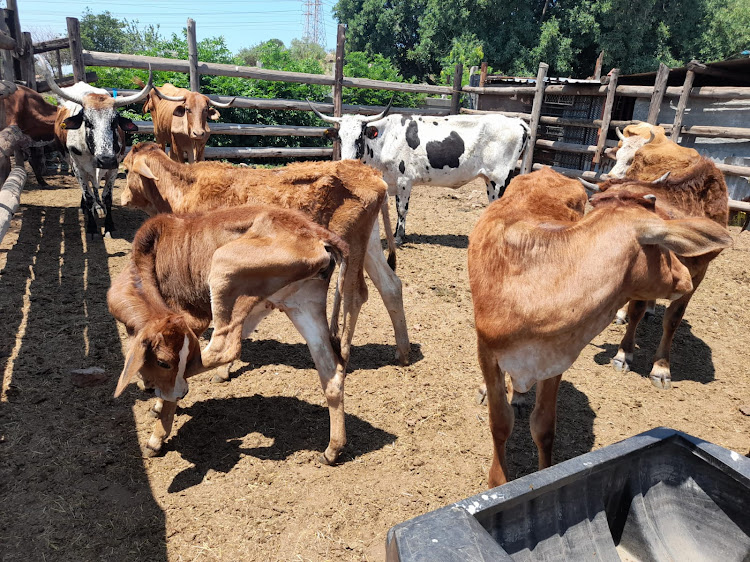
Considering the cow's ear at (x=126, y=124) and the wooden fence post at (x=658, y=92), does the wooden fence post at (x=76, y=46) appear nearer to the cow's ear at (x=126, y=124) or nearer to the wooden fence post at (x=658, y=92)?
the cow's ear at (x=126, y=124)

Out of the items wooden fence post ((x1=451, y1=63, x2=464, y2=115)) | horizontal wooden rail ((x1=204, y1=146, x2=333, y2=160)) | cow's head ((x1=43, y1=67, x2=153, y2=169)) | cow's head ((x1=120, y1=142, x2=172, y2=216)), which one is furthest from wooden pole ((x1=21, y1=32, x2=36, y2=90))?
wooden fence post ((x1=451, y1=63, x2=464, y2=115))

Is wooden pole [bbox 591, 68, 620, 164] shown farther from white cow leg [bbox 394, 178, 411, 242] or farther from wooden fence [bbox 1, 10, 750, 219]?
white cow leg [bbox 394, 178, 411, 242]

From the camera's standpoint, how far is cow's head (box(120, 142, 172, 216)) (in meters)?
4.85

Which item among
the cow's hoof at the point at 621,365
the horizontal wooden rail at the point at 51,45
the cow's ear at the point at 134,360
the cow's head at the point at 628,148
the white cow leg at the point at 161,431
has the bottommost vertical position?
the cow's hoof at the point at 621,365

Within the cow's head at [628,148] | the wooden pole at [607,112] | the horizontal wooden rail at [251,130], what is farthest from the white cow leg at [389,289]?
the wooden pole at [607,112]

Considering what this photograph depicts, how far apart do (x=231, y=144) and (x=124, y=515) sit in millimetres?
11248

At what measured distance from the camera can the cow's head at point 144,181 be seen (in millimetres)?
4852

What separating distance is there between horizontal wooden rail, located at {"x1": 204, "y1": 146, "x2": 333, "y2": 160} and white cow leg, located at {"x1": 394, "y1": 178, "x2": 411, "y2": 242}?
4.39 meters

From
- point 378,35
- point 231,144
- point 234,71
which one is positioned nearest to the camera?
point 234,71

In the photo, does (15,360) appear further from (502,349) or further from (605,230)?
(605,230)

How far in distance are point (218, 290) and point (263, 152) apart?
31.4ft

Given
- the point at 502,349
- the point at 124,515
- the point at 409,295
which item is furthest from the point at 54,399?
the point at 409,295

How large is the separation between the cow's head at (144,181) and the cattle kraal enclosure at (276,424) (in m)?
1.23

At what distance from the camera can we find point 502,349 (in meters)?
2.78
